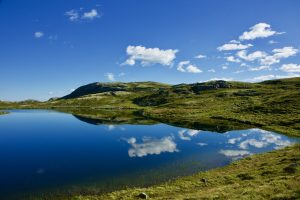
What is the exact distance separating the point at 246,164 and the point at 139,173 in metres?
16.4

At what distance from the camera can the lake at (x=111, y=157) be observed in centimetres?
3591

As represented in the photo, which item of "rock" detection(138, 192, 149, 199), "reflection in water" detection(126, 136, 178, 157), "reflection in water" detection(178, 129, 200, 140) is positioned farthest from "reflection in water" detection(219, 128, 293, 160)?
"rock" detection(138, 192, 149, 199)

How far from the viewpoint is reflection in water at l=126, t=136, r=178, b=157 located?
180 ft

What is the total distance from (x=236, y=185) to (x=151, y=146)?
32.5 metres

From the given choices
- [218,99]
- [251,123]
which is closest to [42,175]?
[251,123]

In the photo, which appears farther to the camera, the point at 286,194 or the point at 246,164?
the point at 246,164

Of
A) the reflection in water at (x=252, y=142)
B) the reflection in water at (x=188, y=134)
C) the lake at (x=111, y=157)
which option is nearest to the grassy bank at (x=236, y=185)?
the lake at (x=111, y=157)

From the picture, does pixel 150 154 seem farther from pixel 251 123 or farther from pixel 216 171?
pixel 251 123

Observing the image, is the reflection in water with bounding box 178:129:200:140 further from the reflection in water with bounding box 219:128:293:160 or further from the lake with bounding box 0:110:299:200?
the reflection in water with bounding box 219:128:293:160

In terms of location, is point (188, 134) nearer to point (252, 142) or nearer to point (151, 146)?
point (252, 142)

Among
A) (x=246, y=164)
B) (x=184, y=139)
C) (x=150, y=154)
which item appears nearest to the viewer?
(x=246, y=164)

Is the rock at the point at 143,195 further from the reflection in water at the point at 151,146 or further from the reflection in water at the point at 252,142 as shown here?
the reflection in water at the point at 252,142

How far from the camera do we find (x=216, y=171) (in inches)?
1578

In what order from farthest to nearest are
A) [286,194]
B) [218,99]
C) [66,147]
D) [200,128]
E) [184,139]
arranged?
[218,99] → [200,128] → [184,139] → [66,147] → [286,194]
